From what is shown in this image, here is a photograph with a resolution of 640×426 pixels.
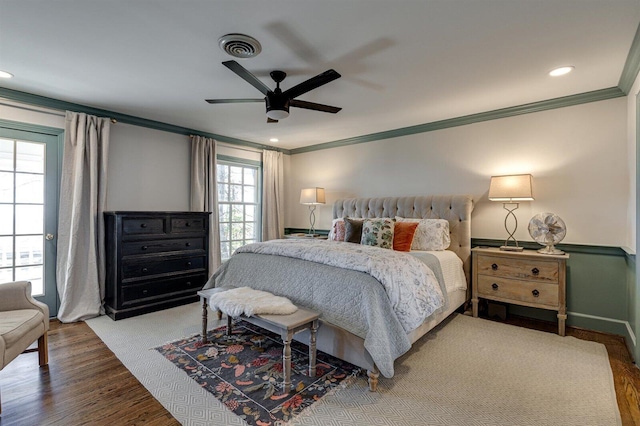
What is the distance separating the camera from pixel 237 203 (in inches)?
213

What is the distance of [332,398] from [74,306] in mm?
3298

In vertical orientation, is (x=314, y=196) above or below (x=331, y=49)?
below

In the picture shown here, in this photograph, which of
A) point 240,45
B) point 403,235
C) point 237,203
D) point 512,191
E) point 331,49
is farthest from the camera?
point 237,203

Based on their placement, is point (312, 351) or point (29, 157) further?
point (29, 157)

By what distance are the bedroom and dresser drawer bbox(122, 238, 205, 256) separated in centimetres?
73

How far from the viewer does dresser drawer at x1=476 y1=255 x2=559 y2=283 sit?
3080 mm

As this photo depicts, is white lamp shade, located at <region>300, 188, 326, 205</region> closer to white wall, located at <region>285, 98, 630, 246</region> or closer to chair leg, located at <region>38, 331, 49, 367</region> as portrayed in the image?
white wall, located at <region>285, 98, 630, 246</region>

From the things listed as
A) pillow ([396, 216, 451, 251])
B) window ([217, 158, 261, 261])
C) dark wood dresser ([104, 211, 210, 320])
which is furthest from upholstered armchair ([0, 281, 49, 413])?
pillow ([396, 216, 451, 251])

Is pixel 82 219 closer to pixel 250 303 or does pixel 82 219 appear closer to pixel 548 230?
pixel 250 303

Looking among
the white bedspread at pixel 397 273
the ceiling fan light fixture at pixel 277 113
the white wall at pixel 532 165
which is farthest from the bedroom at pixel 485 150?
the white bedspread at pixel 397 273

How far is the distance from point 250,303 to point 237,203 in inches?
130

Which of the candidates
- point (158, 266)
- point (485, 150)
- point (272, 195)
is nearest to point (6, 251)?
point (158, 266)

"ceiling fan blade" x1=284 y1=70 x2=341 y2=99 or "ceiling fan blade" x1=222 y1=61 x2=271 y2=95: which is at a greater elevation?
"ceiling fan blade" x1=222 y1=61 x2=271 y2=95

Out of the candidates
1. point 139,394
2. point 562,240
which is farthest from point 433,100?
point 139,394
